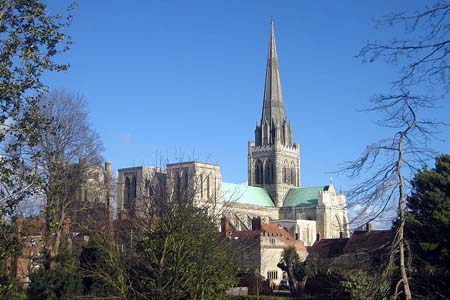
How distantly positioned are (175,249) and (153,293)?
1.22 m

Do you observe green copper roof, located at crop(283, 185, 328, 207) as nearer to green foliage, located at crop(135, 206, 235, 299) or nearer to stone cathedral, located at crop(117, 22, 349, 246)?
stone cathedral, located at crop(117, 22, 349, 246)

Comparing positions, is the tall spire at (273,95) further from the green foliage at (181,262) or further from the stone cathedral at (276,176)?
the green foliage at (181,262)

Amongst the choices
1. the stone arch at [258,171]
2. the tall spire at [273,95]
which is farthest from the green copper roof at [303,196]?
the tall spire at [273,95]

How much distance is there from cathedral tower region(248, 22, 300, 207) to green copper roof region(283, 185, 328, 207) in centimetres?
136

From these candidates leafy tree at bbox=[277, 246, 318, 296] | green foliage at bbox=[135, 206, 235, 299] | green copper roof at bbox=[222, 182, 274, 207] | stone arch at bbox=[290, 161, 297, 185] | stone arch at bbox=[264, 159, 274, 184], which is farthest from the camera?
stone arch at bbox=[290, 161, 297, 185]

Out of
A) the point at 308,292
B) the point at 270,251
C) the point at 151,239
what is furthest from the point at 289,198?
the point at 151,239

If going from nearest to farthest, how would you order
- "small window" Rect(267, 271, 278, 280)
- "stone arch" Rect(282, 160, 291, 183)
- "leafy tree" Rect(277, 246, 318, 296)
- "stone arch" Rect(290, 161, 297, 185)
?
"leafy tree" Rect(277, 246, 318, 296) → "small window" Rect(267, 271, 278, 280) → "stone arch" Rect(282, 160, 291, 183) → "stone arch" Rect(290, 161, 297, 185)

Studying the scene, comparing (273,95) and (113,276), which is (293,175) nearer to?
(273,95)

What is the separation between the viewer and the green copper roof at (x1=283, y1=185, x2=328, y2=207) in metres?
111

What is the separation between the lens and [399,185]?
783 cm

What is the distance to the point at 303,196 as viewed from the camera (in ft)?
372

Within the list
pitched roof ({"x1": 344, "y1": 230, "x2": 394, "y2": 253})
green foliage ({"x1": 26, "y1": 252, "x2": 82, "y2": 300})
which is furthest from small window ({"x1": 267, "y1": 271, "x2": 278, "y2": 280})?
green foliage ({"x1": 26, "y1": 252, "x2": 82, "y2": 300})

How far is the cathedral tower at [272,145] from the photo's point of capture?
381 feet

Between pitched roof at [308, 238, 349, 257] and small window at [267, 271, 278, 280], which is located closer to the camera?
small window at [267, 271, 278, 280]
